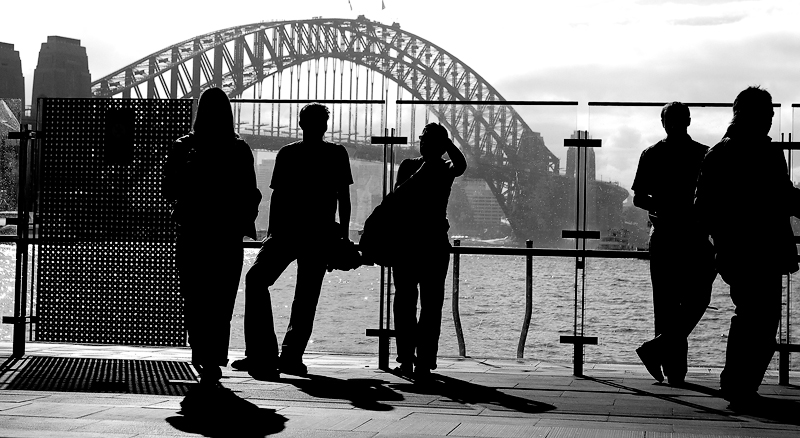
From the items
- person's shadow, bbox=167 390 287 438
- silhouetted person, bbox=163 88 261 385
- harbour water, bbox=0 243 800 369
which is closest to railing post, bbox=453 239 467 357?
harbour water, bbox=0 243 800 369

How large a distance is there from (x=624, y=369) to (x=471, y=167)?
2182mm

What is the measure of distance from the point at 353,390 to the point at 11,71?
67.7 meters

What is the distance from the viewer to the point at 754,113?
4.71 metres

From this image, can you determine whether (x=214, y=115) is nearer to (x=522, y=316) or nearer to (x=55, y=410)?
(x=55, y=410)

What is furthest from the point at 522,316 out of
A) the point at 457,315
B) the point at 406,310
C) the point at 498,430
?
the point at 498,430

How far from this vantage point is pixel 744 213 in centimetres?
466

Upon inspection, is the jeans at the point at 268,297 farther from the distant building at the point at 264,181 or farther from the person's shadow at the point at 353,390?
the distant building at the point at 264,181

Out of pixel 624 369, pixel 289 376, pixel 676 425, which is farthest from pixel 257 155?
pixel 676 425

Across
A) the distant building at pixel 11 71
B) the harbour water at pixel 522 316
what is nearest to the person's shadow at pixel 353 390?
the harbour water at pixel 522 316

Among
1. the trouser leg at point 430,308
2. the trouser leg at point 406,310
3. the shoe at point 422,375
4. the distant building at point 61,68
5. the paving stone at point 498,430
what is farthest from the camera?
the distant building at point 61,68

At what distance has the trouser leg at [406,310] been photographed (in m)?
5.61

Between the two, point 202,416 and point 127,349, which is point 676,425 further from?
point 127,349

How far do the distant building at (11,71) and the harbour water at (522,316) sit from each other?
27281mm

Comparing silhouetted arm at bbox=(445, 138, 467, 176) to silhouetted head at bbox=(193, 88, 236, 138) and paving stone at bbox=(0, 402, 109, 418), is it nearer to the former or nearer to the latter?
silhouetted head at bbox=(193, 88, 236, 138)
